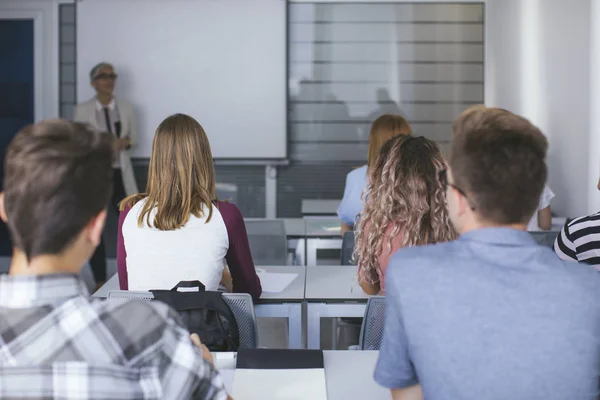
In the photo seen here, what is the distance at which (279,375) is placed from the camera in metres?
2.01

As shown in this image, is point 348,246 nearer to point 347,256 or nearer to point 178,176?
point 347,256

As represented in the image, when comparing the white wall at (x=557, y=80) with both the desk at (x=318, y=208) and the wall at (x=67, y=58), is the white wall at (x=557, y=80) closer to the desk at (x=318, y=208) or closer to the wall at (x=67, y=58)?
the desk at (x=318, y=208)

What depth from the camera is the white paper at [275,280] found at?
10.3 feet

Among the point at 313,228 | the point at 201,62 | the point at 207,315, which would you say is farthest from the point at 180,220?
the point at 201,62

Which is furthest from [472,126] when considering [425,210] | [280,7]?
[280,7]

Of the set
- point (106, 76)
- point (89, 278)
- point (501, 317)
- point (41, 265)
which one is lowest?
point (89, 278)

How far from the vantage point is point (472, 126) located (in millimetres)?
1478

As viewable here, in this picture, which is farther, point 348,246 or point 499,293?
point 348,246

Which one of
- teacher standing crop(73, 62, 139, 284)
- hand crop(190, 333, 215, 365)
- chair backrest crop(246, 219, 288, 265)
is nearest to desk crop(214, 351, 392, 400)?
hand crop(190, 333, 215, 365)

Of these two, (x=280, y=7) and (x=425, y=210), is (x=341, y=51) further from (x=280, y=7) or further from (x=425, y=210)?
(x=425, y=210)

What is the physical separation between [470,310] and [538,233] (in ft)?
7.60

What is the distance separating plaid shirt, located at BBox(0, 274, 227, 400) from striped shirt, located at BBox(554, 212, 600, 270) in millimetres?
1588

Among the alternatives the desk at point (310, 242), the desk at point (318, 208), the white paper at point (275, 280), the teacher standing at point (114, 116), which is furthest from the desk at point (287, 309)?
the teacher standing at point (114, 116)

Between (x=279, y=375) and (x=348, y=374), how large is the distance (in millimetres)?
174
